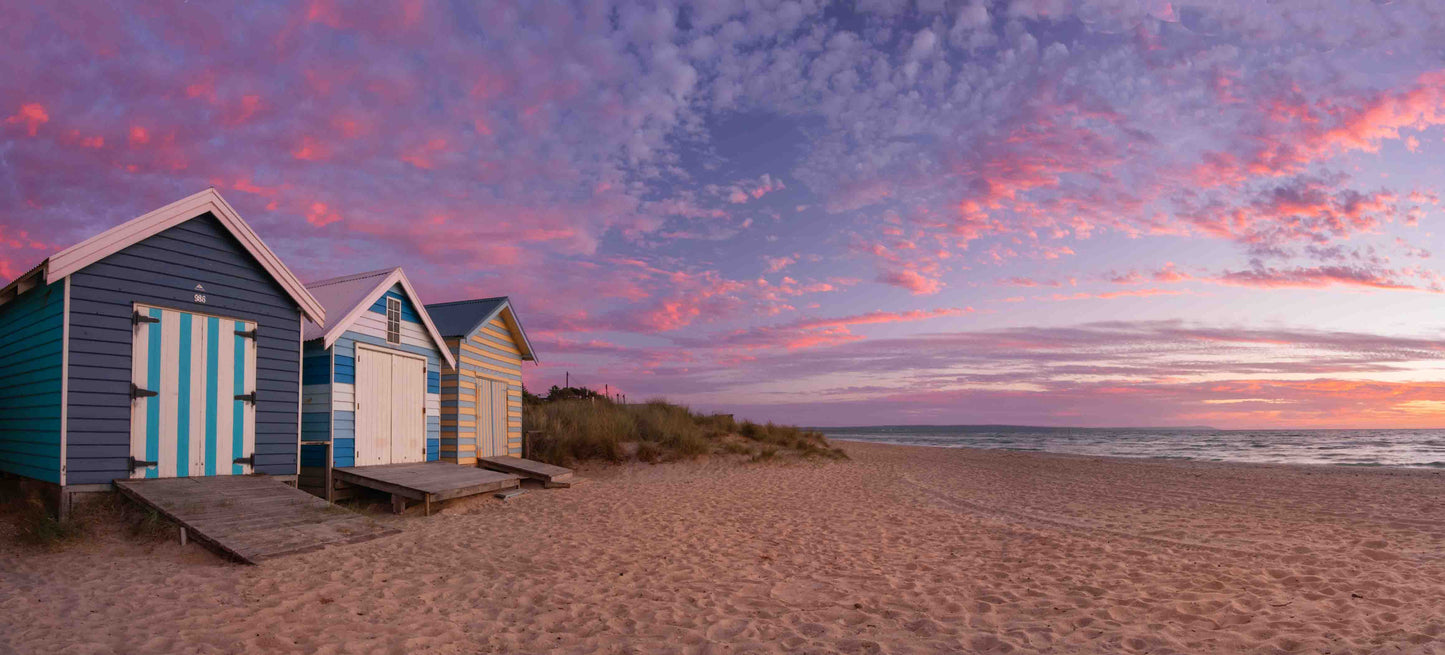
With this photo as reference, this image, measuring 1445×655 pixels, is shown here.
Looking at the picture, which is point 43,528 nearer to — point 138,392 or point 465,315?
point 138,392

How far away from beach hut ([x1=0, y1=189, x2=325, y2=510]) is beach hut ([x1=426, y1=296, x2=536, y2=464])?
4.70 metres

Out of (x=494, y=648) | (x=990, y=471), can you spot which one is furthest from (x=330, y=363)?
(x=990, y=471)

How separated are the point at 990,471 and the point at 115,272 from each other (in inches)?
860

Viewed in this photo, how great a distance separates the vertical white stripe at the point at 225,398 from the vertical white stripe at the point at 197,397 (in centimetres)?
19

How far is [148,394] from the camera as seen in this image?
9.76 metres

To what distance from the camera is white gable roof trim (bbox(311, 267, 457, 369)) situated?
493 inches

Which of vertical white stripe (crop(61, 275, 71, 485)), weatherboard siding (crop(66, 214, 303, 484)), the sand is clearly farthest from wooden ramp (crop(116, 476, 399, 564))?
vertical white stripe (crop(61, 275, 71, 485))

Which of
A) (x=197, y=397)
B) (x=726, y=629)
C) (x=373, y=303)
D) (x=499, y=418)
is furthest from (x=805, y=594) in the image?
(x=499, y=418)

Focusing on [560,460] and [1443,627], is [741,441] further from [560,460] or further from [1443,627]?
[1443,627]

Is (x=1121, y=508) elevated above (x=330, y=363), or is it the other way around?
(x=330, y=363)

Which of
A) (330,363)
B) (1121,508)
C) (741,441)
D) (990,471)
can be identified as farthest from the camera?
(741,441)

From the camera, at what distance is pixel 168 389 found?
10016 mm

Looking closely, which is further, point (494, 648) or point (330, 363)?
point (330, 363)

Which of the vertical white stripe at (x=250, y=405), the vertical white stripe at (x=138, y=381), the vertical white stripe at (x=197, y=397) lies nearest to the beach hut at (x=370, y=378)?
the vertical white stripe at (x=250, y=405)
